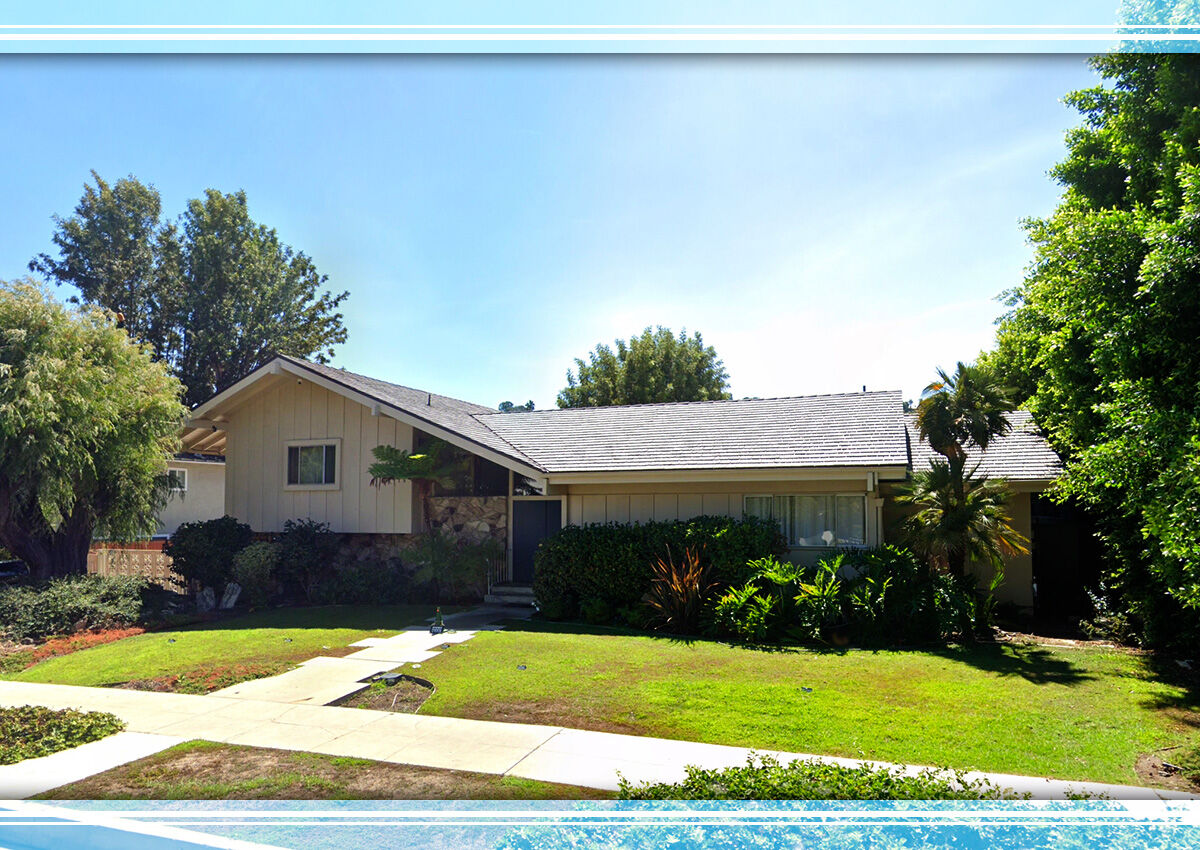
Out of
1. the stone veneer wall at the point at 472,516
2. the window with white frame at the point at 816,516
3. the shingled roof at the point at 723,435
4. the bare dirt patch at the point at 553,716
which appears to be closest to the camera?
the bare dirt patch at the point at 553,716

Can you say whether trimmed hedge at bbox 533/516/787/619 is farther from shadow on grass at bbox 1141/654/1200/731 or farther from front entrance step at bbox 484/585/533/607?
shadow on grass at bbox 1141/654/1200/731

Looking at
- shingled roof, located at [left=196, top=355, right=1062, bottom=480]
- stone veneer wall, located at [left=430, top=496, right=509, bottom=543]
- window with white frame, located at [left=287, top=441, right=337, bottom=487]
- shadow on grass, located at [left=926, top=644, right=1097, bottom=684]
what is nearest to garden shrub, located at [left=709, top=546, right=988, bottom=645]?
shadow on grass, located at [left=926, top=644, right=1097, bottom=684]

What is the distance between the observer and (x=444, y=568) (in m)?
15.3

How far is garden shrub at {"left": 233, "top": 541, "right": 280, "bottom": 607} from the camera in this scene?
50.3 feet

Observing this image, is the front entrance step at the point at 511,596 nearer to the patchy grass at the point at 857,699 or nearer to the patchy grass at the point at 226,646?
the patchy grass at the point at 226,646

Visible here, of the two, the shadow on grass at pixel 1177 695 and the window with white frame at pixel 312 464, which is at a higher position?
the window with white frame at pixel 312 464

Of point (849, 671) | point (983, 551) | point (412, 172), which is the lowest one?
point (849, 671)

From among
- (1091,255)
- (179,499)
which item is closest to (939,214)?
(1091,255)

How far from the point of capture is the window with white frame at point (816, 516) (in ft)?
44.7

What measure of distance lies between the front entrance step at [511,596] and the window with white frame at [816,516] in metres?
4.66

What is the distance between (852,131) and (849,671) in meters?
6.18

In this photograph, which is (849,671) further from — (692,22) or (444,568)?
(444,568)

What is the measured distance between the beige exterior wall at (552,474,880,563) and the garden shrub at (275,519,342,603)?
528 cm

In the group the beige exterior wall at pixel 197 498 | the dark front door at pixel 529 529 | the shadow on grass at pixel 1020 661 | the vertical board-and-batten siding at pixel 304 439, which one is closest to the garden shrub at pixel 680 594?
the shadow on grass at pixel 1020 661
